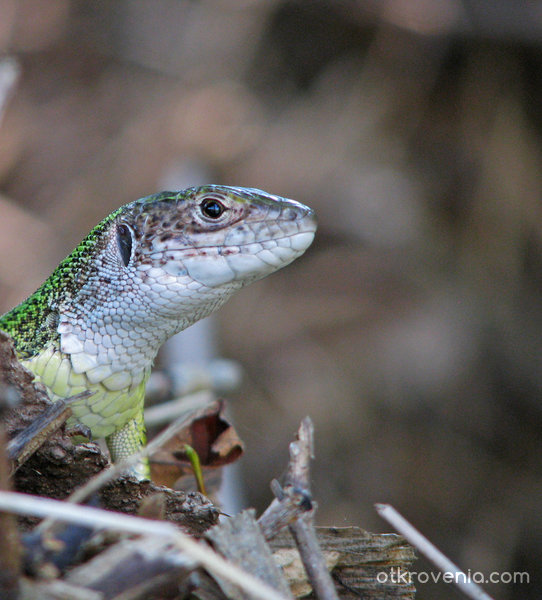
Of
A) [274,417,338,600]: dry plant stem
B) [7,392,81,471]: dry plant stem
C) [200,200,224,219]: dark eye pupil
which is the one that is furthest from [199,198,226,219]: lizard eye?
[274,417,338,600]: dry plant stem

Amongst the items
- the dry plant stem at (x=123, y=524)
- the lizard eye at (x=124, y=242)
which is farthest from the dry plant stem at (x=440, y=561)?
the lizard eye at (x=124, y=242)

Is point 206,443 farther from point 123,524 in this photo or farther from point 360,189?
point 360,189

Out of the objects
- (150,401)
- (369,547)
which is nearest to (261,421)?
(150,401)

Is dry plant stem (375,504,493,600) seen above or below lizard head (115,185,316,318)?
below

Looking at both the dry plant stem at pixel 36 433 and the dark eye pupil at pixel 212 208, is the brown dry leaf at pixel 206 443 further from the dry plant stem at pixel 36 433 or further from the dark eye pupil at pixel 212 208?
the dry plant stem at pixel 36 433

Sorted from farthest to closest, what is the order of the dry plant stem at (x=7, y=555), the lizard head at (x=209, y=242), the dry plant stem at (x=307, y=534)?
the lizard head at (x=209, y=242) < the dry plant stem at (x=307, y=534) < the dry plant stem at (x=7, y=555)

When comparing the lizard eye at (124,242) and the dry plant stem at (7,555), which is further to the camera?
the lizard eye at (124,242)

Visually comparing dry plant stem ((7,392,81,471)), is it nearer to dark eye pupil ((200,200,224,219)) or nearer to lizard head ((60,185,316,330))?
lizard head ((60,185,316,330))
